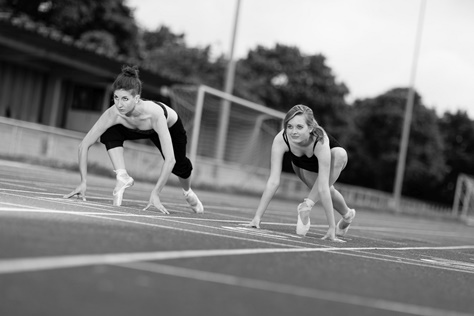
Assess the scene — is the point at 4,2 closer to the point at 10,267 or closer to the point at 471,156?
the point at 10,267

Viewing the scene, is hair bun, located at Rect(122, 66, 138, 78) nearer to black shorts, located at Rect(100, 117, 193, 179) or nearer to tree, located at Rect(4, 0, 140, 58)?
black shorts, located at Rect(100, 117, 193, 179)

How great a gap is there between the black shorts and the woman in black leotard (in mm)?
1379

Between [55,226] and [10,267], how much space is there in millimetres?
1791

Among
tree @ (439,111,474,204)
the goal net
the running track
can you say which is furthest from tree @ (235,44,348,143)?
the running track

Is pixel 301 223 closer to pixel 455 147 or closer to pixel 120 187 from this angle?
pixel 120 187

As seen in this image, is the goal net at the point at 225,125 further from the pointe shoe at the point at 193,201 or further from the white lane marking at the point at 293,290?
the white lane marking at the point at 293,290

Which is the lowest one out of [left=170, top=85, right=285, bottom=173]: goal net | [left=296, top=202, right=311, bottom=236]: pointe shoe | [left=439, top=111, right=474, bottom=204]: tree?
[left=296, top=202, right=311, bottom=236]: pointe shoe

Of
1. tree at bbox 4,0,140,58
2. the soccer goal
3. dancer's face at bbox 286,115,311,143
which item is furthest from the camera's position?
the soccer goal

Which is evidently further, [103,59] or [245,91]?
[245,91]

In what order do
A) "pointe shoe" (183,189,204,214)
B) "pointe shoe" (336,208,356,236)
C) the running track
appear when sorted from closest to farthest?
the running track, "pointe shoe" (336,208,356,236), "pointe shoe" (183,189,204,214)

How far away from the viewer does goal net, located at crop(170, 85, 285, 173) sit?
24086mm

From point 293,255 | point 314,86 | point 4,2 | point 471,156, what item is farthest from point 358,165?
point 293,255

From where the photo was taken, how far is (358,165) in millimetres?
73688

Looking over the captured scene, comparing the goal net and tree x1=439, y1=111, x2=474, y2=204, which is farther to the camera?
tree x1=439, y1=111, x2=474, y2=204
